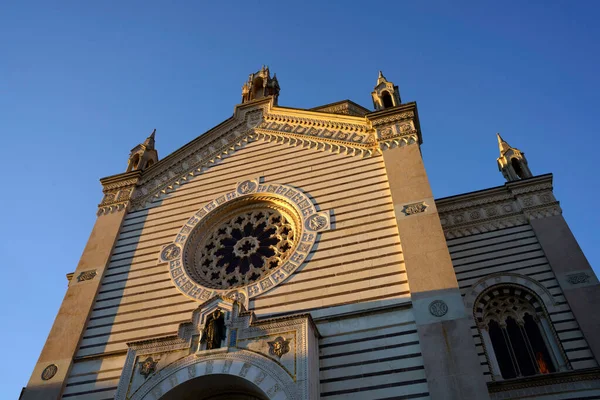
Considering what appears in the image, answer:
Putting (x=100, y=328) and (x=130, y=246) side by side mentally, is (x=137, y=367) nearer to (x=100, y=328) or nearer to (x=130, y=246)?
(x=100, y=328)

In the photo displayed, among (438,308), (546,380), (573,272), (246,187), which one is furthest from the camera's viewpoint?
(246,187)

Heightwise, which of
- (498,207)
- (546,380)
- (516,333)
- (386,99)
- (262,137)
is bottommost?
(546,380)

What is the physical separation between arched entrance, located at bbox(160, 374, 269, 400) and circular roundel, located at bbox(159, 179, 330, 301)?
8.11 ft

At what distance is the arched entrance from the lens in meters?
11.0

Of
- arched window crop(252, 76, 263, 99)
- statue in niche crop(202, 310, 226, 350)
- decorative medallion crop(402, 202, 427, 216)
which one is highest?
arched window crop(252, 76, 263, 99)

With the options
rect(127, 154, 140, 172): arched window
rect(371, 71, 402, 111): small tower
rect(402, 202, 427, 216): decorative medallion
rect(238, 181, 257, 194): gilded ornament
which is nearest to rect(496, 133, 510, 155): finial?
rect(371, 71, 402, 111): small tower

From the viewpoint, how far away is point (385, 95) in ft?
58.3

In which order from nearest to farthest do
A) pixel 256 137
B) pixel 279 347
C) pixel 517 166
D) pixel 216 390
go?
1. pixel 279 347
2. pixel 216 390
3. pixel 256 137
4. pixel 517 166

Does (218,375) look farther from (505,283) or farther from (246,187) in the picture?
(505,283)

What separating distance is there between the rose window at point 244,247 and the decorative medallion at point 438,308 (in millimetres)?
4269

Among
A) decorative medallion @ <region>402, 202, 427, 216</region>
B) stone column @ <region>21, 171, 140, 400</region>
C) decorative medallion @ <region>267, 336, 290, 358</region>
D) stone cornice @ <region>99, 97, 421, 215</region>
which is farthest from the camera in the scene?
stone cornice @ <region>99, 97, 421, 215</region>

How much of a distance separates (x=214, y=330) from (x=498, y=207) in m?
10.5

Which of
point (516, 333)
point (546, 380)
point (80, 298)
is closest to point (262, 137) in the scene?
point (80, 298)

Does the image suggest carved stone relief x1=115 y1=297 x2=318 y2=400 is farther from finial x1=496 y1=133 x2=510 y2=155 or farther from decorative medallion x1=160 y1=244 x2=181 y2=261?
finial x1=496 y1=133 x2=510 y2=155
